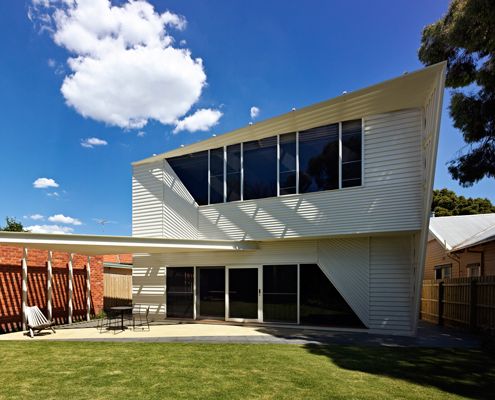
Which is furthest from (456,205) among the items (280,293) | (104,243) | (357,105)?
(104,243)

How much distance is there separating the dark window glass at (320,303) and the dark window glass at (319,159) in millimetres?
2707

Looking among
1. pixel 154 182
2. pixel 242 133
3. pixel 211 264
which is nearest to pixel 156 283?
pixel 211 264

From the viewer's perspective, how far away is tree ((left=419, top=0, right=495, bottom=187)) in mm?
10594

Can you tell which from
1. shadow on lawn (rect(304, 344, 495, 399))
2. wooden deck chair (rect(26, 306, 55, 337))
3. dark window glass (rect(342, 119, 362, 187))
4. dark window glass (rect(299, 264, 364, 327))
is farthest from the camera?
dark window glass (rect(299, 264, 364, 327))

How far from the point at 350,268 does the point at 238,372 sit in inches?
240

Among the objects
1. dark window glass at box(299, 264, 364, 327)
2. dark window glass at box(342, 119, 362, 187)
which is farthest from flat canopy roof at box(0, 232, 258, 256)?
dark window glass at box(342, 119, 362, 187)

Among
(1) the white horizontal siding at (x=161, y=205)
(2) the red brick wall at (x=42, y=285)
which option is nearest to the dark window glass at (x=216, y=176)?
(1) the white horizontal siding at (x=161, y=205)

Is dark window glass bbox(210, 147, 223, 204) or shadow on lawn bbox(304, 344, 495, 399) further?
dark window glass bbox(210, 147, 223, 204)

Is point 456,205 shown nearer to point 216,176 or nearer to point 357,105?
point 357,105

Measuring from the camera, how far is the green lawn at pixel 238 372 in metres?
5.33

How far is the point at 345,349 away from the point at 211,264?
6477 mm

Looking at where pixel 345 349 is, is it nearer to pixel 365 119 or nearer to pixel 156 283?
pixel 365 119

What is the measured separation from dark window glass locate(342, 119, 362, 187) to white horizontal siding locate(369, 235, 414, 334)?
2.03m

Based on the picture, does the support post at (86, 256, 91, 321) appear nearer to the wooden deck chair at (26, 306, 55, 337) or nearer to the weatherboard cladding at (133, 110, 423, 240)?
the wooden deck chair at (26, 306, 55, 337)
